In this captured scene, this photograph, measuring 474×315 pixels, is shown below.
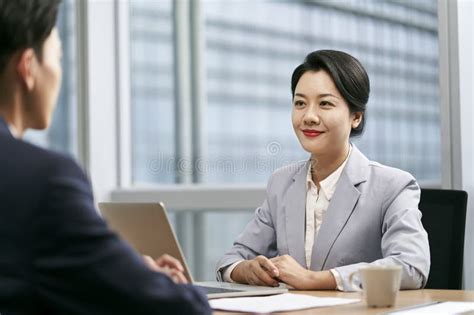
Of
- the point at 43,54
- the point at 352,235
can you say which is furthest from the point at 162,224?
the point at 352,235

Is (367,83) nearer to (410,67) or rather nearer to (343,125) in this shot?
(343,125)

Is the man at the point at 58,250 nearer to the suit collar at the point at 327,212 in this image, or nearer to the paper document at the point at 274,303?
the paper document at the point at 274,303

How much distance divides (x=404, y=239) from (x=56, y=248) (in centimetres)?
146

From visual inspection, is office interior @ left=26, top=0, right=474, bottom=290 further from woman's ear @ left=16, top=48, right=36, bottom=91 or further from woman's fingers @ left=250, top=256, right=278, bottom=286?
woman's ear @ left=16, top=48, right=36, bottom=91

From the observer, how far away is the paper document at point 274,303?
1801 millimetres

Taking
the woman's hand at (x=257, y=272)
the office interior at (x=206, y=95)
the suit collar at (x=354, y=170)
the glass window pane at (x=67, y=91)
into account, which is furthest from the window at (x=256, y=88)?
the woman's hand at (x=257, y=272)

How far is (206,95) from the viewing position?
164 inches

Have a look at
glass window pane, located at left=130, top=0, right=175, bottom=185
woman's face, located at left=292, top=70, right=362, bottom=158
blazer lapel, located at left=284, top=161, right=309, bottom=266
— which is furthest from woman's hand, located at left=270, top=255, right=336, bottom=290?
glass window pane, located at left=130, top=0, right=175, bottom=185

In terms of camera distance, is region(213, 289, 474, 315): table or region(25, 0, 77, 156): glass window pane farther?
region(25, 0, 77, 156): glass window pane

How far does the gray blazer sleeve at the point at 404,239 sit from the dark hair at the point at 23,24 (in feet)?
4.12

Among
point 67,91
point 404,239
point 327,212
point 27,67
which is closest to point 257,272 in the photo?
point 327,212

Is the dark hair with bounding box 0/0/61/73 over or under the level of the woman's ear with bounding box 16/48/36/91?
over

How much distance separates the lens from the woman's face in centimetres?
265

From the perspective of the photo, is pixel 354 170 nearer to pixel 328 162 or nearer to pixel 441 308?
pixel 328 162
